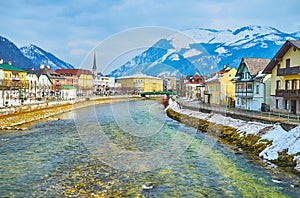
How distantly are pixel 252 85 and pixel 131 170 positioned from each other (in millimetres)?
33218

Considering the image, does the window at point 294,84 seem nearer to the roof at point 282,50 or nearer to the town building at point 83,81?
the roof at point 282,50

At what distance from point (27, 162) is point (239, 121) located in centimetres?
2077

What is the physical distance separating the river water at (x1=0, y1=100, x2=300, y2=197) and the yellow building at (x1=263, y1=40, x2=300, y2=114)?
49.7 ft

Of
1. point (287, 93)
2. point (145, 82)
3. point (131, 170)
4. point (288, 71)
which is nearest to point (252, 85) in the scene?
point (288, 71)

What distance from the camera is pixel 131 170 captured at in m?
15.9

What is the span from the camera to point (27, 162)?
17.3m

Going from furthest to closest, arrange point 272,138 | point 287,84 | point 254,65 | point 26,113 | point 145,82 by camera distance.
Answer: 1. point 145,82
2. point 254,65
3. point 26,113
4. point 287,84
5. point 272,138

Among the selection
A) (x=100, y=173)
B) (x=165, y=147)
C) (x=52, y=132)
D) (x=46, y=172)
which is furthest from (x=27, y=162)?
(x=52, y=132)

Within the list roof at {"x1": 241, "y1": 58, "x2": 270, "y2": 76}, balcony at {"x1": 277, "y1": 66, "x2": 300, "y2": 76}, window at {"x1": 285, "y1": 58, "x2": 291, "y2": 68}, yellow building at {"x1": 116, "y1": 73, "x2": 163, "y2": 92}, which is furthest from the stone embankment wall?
roof at {"x1": 241, "y1": 58, "x2": 270, "y2": 76}

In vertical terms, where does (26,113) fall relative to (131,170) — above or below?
above

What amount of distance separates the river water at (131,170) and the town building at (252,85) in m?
20.2

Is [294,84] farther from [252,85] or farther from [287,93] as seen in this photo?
[252,85]

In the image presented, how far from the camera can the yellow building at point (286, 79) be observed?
3309cm

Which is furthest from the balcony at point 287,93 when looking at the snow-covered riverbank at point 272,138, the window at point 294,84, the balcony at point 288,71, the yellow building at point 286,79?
the snow-covered riverbank at point 272,138
